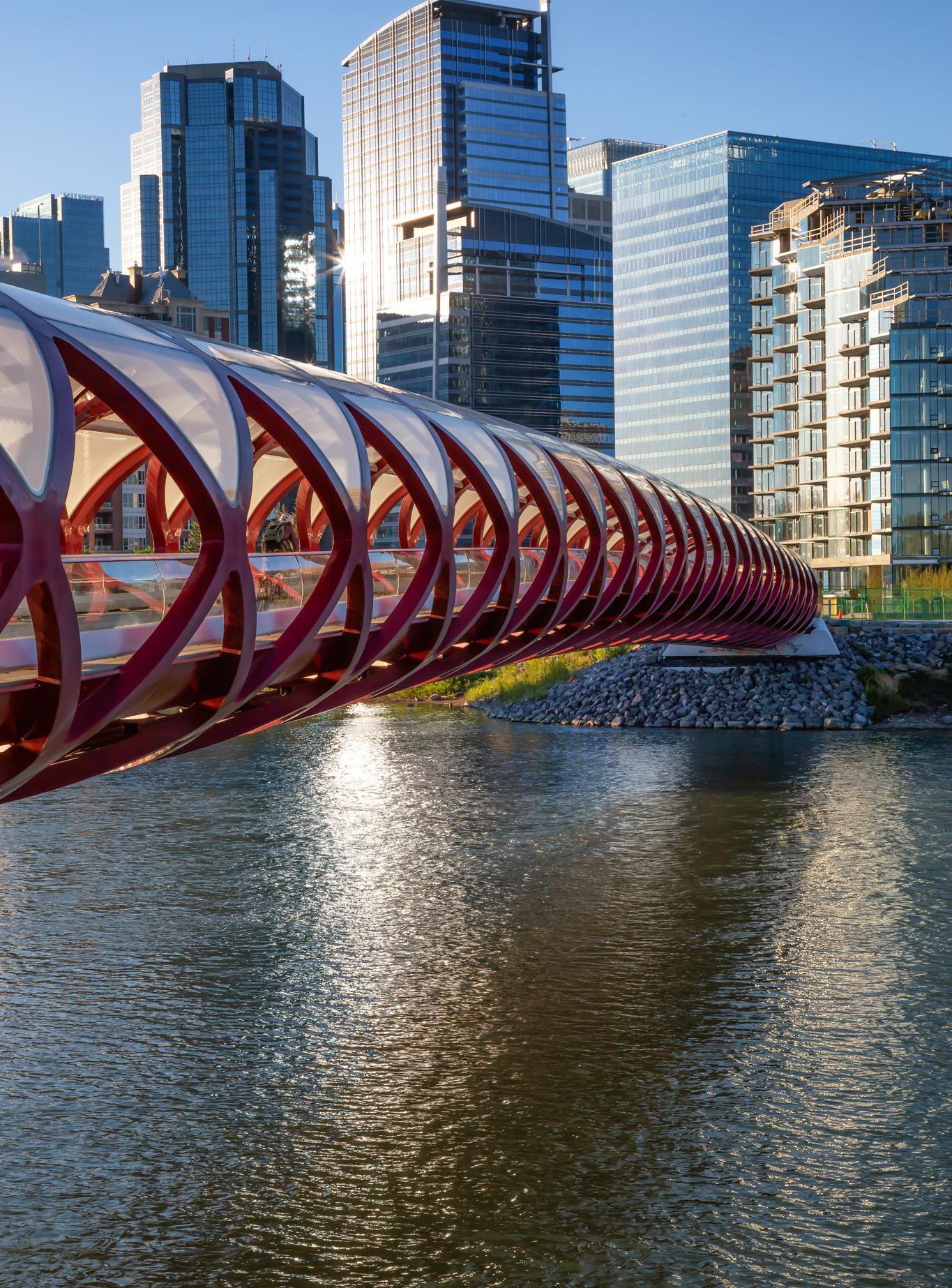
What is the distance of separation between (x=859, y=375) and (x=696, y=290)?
81.3 m

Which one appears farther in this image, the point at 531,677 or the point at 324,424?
the point at 531,677

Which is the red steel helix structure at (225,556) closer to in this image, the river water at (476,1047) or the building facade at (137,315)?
the river water at (476,1047)

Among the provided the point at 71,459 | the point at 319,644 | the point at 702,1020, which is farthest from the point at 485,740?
the point at 71,459

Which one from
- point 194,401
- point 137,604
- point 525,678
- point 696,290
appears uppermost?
point 696,290

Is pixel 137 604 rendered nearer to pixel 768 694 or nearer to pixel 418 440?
pixel 418 440

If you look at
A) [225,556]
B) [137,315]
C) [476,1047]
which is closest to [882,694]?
[476,1047]

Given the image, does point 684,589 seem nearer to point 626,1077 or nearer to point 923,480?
point 626,1077

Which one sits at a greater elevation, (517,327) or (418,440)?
(517,327)

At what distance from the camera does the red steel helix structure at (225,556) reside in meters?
10.4

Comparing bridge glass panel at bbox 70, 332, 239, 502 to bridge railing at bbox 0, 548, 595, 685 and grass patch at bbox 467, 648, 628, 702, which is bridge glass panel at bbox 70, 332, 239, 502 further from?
grass patch at bbox 467, 648, 628, 702

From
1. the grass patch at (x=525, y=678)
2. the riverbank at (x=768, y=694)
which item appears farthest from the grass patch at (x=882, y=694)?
the grass patch at (x=525, y=678)

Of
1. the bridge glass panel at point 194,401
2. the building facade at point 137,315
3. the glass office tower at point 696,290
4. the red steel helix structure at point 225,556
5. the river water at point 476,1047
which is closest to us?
the red steel helix structure at point 225,556

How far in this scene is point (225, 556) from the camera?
479 inches

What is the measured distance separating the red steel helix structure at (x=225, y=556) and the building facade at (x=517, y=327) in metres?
135
